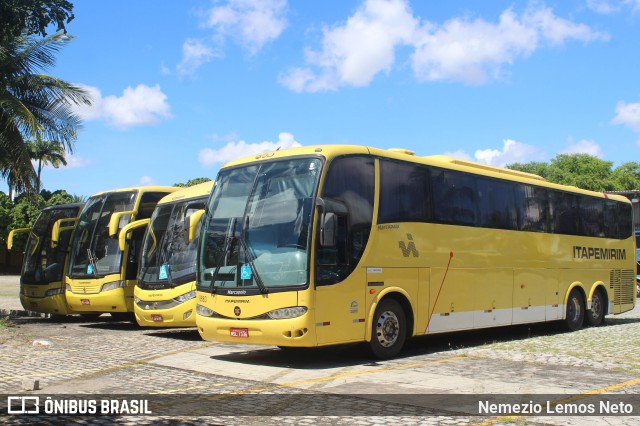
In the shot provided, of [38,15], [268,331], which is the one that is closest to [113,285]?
[38,15]

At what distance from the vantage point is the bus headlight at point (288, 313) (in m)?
10.3

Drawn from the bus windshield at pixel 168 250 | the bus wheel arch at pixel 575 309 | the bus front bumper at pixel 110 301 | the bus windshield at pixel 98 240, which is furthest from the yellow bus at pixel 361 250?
the bus windshield at pixel 98 240

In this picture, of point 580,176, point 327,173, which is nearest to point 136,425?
point 327,173

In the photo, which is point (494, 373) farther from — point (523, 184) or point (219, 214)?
point (523, 184)

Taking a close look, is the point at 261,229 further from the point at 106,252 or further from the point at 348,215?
the point at 106,252

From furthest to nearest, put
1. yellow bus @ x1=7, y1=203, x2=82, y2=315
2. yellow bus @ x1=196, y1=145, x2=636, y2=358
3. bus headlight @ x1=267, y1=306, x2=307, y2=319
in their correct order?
yellow bus @ x1=7, y1=203, x2=82, y2=315 → yellow bus @ x1=196, y1=145, x2=636, y2=358 → bus headlight @ x1=267, y1=306, x2=307, y2=319

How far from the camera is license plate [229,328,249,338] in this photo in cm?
1078

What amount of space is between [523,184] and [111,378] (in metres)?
10.2

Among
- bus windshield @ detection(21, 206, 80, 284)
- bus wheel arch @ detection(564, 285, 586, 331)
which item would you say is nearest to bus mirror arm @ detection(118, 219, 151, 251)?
bus windshield @ detection(21, 206, 80, 284)

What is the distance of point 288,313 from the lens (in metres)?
10.4

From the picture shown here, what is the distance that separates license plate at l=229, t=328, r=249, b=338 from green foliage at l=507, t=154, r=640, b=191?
247 ft

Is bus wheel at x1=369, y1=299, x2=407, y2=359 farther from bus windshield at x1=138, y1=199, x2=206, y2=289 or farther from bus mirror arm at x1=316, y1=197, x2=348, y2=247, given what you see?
bus windshield at x1=138, y1=199, x2=206, y2=289

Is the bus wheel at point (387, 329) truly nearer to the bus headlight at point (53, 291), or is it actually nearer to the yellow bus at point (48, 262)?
the yellow bus at point (48, 262)

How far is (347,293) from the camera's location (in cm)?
1091
